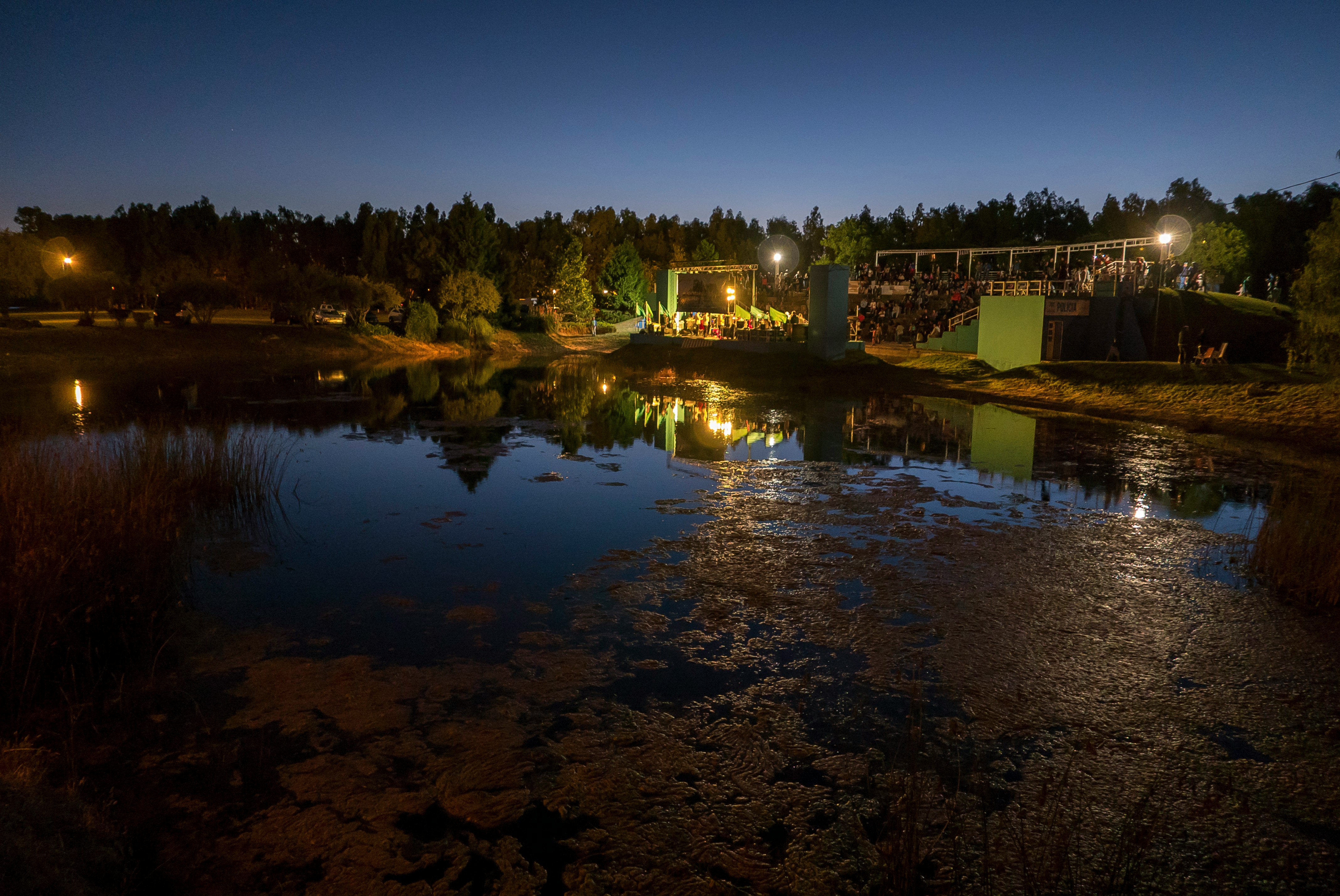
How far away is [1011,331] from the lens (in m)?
29.5

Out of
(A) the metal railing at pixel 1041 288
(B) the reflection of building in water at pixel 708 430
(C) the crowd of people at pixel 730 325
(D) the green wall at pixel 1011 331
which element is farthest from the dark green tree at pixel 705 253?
(B) the reflection of building in water at pixel 708 430

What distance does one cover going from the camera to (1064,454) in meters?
17.1

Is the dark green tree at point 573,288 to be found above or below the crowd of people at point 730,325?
above

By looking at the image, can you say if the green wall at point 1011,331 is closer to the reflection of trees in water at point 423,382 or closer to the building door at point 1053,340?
the building door at point 1053,340

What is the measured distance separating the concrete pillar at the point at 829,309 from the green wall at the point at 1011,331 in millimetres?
5758

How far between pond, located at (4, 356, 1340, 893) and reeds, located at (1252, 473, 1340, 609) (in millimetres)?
397

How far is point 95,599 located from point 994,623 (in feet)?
26.8

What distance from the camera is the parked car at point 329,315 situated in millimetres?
54188

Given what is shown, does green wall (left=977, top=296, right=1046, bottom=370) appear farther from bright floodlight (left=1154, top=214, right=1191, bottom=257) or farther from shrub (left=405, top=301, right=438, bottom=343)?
shrub (left=405, top=301, right=438, bottom=343)

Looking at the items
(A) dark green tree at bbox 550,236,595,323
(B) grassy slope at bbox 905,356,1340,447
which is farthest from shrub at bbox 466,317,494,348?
(B) grassy slope at bbox 905,356,1340,447

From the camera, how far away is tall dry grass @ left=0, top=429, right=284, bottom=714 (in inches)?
232

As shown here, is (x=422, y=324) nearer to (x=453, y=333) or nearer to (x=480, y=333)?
(x=453, y=333)

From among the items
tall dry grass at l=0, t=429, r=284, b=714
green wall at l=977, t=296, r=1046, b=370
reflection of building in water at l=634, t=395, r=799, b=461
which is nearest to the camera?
tall dry grass at l=0, t=429, r=284, b=714

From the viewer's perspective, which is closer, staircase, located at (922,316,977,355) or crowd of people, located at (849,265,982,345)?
staircase, located at (922,316,977,355)
